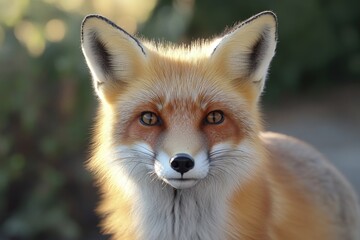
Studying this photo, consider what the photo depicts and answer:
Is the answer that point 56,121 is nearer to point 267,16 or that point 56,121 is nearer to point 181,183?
point 267,16

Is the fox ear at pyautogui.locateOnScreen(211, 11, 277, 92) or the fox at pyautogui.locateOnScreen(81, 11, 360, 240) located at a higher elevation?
the fox ear at pyautogui.locateOnScreen(211, 11, 277, 92)

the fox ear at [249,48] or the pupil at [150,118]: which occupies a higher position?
the fox ear at [249,48]

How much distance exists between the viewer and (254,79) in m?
3.54

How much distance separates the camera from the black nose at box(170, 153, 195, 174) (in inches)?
119

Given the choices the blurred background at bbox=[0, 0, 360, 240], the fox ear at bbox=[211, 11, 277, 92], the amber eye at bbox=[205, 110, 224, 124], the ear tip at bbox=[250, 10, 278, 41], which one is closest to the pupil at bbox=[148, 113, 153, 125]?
the amber eye at bbox=[205, 110, 224, 124]

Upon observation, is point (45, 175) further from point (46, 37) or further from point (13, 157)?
point (46, 37)

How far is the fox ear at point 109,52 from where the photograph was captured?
134 inches

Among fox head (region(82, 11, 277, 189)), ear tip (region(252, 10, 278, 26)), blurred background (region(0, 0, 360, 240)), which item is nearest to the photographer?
fox head (region(82, 11, 277, 189))

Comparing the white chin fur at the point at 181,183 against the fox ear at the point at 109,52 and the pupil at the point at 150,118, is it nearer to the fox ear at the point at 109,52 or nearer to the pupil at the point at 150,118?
the pupil at the point at 150,118

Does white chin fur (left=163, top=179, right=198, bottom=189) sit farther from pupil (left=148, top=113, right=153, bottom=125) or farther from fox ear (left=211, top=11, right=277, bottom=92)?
fox ear (left=211, top=11, right=277, bottom=92)

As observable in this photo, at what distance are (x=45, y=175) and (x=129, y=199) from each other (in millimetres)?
4056

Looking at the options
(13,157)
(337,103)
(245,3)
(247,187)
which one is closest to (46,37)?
(13,157)

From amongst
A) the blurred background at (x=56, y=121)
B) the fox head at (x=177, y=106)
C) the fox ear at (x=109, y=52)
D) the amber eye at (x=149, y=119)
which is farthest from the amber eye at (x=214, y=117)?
the blurred background at (x=56, y=121)

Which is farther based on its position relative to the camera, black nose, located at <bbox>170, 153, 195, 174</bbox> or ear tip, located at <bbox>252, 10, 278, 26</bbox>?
ear tip, located at <bbox>252, 10, 278, 26</bbox>
